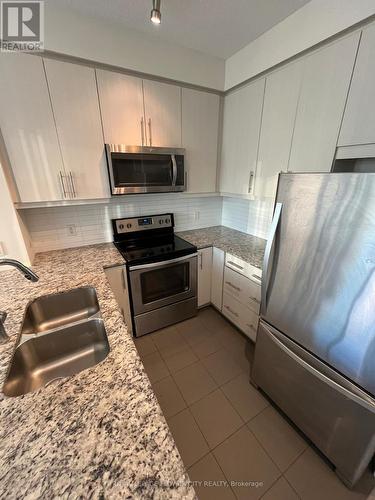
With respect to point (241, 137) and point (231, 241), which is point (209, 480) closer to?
point (231, 241)

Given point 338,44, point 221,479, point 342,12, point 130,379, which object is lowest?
point 221,479

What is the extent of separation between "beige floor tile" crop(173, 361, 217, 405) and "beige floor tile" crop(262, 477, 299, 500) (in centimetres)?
60

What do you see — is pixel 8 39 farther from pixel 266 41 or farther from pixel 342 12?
pixel 342 12

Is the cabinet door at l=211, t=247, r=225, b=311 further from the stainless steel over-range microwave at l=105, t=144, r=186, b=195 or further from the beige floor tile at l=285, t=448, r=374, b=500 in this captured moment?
the beige floor tile at l=285, t=448, r=374, b=500

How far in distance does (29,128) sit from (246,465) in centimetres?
253

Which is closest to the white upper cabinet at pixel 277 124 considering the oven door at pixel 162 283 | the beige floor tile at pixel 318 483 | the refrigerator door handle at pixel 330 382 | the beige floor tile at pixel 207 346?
the oven door at pixel 162 283

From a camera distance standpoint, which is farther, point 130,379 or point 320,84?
point 320,84

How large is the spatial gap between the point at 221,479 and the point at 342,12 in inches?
106

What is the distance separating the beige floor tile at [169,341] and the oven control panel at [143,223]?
1116mm

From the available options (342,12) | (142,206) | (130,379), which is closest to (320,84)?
(342,12)

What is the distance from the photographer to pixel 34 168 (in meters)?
1.48

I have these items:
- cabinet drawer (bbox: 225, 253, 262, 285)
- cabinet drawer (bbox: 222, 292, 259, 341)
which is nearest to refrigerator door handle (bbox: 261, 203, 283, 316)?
cabinet drawer (bbox: 225, 253, 262, 285)

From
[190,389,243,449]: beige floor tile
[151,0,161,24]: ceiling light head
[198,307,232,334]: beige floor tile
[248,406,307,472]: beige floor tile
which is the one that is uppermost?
[151,0,161,24]: ceiling light head

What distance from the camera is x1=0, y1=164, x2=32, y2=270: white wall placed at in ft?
4.50
